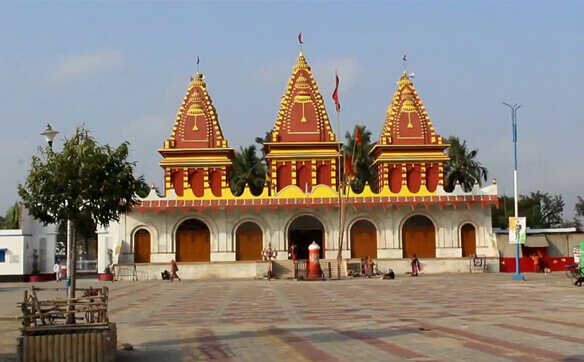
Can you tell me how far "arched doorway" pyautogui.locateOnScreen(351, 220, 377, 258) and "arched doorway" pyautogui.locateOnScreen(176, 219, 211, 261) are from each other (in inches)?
383

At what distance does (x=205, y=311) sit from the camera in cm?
2347

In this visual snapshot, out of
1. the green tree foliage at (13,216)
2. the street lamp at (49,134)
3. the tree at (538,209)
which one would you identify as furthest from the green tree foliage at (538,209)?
the street lamp at (49,134)

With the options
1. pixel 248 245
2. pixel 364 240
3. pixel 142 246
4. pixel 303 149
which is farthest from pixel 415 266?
pixel 142 246

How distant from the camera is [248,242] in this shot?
1998 inches

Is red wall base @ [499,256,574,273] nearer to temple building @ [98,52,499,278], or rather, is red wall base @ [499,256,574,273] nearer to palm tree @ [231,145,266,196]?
temple building @ [98,52,499,278]

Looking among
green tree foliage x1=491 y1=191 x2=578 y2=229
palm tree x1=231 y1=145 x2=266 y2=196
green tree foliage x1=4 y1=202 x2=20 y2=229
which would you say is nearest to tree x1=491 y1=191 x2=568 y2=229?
green tree foliage x1=491 y1=191 x2=578 y2=229

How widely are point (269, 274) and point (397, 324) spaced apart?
27.5 meters

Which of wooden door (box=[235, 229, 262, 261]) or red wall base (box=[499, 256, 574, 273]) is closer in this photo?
red wall base (box=[499, 256, 574, 273])

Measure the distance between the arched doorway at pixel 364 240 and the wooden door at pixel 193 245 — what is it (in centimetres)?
974

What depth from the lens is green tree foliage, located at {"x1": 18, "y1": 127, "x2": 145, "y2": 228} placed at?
15.0 m

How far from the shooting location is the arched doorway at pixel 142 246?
50281 mm

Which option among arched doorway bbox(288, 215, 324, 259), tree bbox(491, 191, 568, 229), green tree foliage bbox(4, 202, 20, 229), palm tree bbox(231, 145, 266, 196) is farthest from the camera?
tree bbox(491, 191, 568, 229)

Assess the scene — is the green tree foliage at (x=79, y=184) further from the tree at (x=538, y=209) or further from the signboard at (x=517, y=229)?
the tree at (x=538, y=209)

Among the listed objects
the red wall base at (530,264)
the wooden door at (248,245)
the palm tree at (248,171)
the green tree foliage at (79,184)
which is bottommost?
the red wall base at (530,264)
